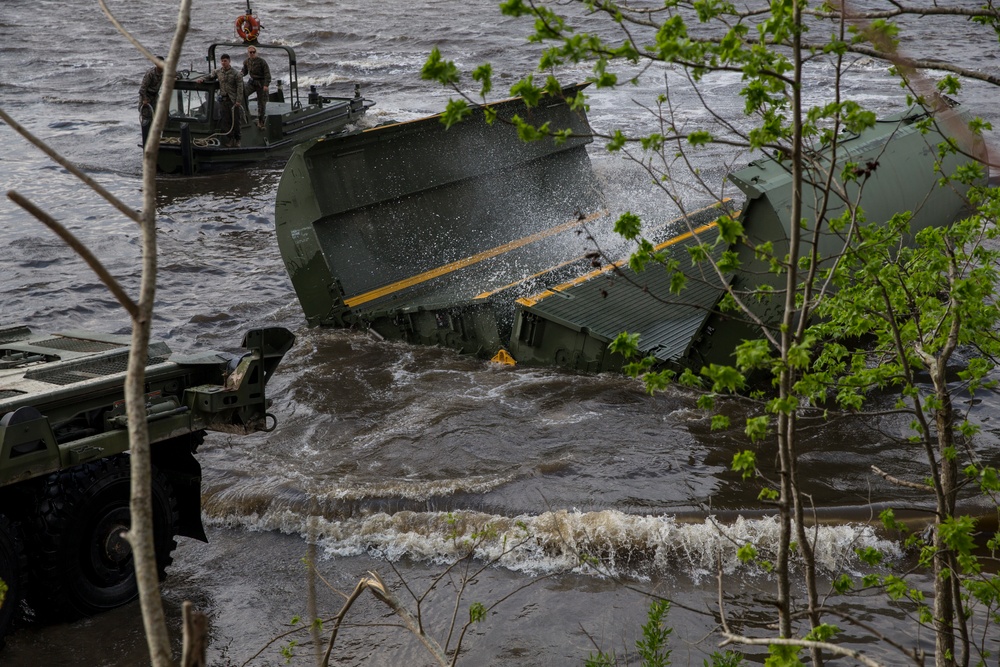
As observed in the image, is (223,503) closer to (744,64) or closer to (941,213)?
(744,64)

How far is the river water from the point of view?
237 inches

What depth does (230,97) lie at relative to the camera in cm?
1698

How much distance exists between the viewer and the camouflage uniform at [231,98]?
54.7 ft

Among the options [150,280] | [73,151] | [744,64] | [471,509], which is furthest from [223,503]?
[73,151]

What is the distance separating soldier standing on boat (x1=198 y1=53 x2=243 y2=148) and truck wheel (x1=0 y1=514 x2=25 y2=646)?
38.9 feet

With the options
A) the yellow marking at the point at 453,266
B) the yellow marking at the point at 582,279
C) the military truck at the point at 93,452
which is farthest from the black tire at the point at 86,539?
the yellow marking at the point at 453,266

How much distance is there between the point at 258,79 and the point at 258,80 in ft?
0.05

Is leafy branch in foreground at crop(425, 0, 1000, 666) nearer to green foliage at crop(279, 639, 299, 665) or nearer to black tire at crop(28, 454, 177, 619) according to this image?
green foliage at crop(279, 639, 299, 665)

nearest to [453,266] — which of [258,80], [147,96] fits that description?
[258,80]

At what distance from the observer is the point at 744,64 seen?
3.70m

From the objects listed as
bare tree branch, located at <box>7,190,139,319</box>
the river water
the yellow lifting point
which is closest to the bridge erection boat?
the river water

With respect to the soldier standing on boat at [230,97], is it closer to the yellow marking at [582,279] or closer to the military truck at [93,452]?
the yellow marking at [582,279]

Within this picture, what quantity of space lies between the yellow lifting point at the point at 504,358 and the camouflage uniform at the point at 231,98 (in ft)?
30.0

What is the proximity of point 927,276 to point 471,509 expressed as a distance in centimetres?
370
